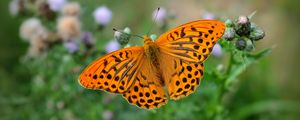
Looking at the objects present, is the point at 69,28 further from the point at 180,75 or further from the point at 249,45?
the point at 249,45

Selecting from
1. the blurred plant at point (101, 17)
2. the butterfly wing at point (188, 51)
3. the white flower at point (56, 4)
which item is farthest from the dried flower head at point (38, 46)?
the butterfly wing at point (188, 51)

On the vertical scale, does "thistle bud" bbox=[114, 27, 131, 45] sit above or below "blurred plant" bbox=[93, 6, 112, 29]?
below

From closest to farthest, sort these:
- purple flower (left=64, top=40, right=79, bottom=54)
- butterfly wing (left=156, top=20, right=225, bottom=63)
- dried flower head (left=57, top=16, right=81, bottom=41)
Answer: butterfly wing (left=156, top=20, right=225, bottom=63) < purple flower (left=64, top=40, right=79, bottom=54) < dried flower head (left=57, top=16, right=81, bottom=41)

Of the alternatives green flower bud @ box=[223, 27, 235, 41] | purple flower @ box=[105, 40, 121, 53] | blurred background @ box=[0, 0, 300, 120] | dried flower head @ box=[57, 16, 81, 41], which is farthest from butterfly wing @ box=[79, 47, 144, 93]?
dried flower head @ box=[57, 16, 81, 41]

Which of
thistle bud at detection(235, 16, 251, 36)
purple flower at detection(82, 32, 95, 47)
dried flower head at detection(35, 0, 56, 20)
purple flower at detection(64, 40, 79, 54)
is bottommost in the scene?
purple flower at detection(64, 40, 79, 54)

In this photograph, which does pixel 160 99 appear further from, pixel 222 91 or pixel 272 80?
pixel 272 80

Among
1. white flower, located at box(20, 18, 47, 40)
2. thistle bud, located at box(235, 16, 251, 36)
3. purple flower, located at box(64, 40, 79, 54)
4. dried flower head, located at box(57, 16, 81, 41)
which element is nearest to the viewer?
thistle bud, located at box(235, 16, 251, 36)

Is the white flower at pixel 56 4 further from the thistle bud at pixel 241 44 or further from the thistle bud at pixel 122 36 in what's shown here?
the thistle bud at pixel 241 44

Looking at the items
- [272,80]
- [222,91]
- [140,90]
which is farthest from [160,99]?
[272,80]

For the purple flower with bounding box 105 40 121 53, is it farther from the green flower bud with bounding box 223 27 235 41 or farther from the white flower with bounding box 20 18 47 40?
the green flower bud with bounding box 223 27 235 41
